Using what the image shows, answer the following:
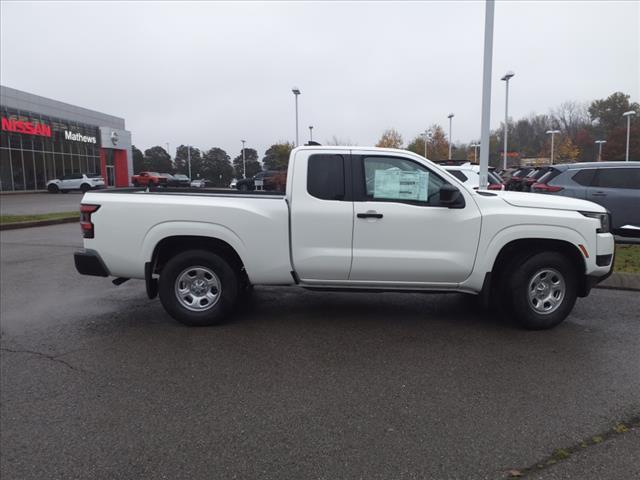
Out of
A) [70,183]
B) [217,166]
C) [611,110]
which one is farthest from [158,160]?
[611,110]

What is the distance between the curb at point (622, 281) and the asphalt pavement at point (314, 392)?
1150mm

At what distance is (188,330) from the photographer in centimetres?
546

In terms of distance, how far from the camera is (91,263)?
5.49 metres

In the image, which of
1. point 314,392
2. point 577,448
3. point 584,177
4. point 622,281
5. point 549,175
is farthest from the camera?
point 549,175

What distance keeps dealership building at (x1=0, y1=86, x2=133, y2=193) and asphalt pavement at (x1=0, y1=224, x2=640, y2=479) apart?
36.9 meters

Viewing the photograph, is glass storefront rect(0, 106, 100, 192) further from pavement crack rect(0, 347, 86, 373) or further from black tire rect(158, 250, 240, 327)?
black tire rect(158, 250, 240, 327)

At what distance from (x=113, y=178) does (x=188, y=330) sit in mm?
50378

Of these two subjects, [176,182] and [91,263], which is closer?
[91,263]

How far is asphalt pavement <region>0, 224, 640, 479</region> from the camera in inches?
118

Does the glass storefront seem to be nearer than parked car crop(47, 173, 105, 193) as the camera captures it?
Yes

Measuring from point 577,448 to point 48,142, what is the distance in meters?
46.4

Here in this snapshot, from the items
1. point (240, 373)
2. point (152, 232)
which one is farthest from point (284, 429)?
point (152, 232)

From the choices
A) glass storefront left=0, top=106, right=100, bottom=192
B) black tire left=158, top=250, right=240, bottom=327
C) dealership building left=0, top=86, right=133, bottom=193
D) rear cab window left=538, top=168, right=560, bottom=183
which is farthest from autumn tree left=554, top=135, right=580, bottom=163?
black tire left=158, top=250, right=240, bottom=327

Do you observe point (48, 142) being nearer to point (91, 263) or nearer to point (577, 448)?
point (91, 263)
